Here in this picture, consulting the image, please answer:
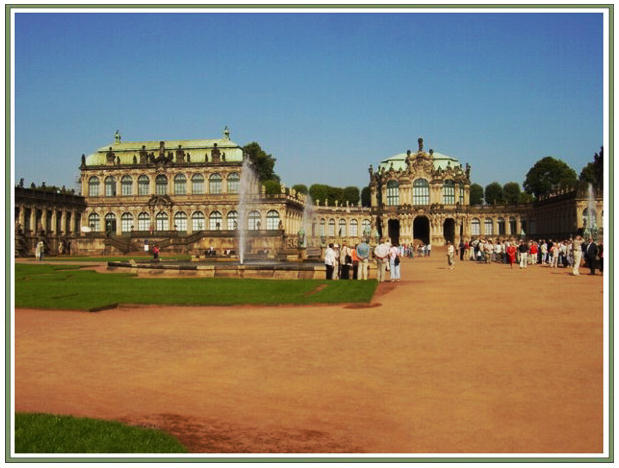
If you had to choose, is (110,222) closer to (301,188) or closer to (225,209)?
(225,209)

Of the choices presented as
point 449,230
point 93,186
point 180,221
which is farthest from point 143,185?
point 449,230

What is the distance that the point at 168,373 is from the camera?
1047cm

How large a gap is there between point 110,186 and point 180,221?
486 inches

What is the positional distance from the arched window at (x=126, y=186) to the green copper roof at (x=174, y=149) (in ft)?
9.10

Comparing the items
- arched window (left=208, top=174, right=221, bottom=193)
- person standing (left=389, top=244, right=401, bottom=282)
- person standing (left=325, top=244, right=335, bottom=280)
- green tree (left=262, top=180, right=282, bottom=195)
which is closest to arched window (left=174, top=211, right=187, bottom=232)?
arched window (left=208, top=174, right=221, bottom=193)

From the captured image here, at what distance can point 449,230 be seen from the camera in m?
105

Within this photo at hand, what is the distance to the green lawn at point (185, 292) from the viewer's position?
19.8 meters

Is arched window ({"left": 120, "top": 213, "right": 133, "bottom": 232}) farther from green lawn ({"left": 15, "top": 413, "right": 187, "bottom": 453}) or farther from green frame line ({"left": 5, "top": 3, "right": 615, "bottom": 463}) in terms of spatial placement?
green lawn ({"left": 15, "top": 413, "right": 187, "bottom": 453})

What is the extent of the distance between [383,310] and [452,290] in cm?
648

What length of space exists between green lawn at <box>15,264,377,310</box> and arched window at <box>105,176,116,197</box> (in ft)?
226

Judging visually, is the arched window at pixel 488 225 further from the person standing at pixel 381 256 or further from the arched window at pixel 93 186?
the person standing at pixel 381 256

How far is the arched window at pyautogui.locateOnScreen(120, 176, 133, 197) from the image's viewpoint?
94.5m

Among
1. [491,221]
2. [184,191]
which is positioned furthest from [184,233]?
[491,221]
